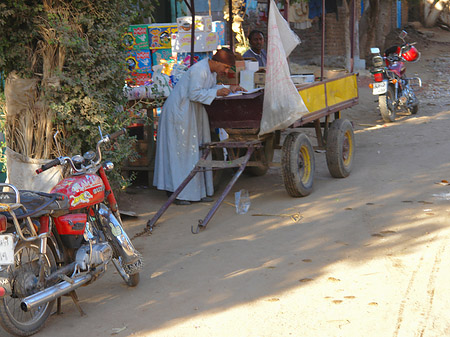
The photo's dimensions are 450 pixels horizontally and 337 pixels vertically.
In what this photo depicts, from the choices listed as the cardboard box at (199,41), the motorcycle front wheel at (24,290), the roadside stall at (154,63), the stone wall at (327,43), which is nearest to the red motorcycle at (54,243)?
the motorcycle front wheel at (24,290)

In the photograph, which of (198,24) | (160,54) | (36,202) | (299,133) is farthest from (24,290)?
(160,54)

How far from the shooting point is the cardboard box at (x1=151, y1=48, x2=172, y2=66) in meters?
11.9

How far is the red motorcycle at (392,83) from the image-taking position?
1126 cm

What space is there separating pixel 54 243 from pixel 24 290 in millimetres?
384

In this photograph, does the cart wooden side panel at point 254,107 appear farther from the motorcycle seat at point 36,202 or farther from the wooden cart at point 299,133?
the motorcycle seat at point 36,202

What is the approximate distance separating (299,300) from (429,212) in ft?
8.01

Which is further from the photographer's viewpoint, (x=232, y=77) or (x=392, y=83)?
(x=392, y=83)

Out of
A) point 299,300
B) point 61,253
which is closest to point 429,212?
point 299,300

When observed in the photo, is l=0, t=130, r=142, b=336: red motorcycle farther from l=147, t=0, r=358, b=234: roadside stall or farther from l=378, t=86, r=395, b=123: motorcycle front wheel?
l=378, t=86, r=395, b=123: motorcycle front wheel

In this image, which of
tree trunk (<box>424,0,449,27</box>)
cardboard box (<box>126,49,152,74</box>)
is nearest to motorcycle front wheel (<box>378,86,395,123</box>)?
cardboard box (<box>126,49,152,74</box>)

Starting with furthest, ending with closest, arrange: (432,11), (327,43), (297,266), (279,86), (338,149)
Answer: (432,11) → (327,43) → (338,149) → (279,86) → (297,266)

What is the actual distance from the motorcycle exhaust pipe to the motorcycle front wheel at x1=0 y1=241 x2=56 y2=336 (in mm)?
111

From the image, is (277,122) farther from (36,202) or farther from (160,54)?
(160,54)

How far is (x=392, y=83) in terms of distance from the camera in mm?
11609
